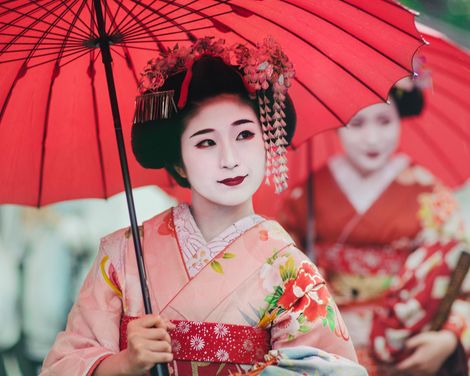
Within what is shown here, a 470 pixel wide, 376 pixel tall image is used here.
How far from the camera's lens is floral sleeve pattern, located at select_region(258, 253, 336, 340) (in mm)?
2288

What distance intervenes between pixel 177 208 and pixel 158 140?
23 cm

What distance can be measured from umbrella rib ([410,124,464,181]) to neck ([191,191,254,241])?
7.21 feet

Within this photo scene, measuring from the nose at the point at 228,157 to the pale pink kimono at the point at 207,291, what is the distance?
7.9 inches

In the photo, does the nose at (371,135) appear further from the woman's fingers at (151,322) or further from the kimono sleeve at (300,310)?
the woman's fingers at (151,322)

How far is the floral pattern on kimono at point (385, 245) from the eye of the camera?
454 cm

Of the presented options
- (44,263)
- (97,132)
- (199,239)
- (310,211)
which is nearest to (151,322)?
(199,239)

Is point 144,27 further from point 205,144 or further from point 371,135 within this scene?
point 371,135

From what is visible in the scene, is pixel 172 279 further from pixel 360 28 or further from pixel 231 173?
pixel 360 28

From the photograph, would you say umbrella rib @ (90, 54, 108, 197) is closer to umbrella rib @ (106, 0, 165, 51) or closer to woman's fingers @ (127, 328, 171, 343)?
umbrella rib @ (106, 0, 165, 51)

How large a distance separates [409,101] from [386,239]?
0.86m

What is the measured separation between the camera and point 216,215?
2.50 m

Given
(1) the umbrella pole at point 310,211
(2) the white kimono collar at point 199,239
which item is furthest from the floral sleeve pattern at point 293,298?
(1) the umbrella pole at point 310,211

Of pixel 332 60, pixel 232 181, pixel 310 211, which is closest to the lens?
pixel 232 181

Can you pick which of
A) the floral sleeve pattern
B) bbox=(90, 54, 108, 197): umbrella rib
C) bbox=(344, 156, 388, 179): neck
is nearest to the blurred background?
bbox=(344, 156, 388, 179): neck
